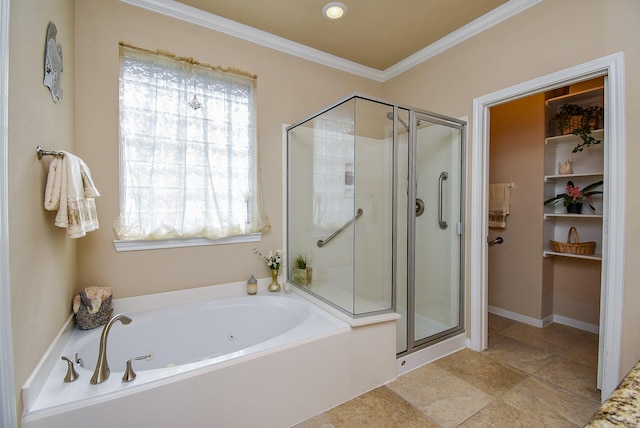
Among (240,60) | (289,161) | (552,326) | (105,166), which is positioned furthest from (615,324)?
(105,166)

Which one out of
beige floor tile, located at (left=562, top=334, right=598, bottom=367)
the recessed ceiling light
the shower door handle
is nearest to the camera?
the recessed ceiling light

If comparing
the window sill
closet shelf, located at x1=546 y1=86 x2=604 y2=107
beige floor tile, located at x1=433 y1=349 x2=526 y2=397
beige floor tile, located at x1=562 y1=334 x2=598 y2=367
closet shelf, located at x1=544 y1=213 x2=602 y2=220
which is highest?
closet shelf, located at x1=546 y1=86 x2=604 y2=107

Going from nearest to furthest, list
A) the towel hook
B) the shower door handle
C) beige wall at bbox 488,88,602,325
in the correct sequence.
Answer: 1. the towel hook
2. the shower door handle
3. beige wall at bbox 488,88,602,325

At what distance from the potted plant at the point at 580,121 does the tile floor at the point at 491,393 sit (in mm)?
1756

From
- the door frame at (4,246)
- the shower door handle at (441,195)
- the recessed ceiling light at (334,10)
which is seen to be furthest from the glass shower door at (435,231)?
the door frame at (4,246)

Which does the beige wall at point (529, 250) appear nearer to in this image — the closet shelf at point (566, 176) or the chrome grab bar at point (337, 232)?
the closet shelf at point (566, 176)

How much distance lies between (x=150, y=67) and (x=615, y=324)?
3350 mm

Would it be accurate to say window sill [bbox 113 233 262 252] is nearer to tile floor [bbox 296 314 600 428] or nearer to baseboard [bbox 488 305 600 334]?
tile floor [bbox 296 314 600 428]

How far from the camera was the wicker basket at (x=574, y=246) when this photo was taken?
2.62m

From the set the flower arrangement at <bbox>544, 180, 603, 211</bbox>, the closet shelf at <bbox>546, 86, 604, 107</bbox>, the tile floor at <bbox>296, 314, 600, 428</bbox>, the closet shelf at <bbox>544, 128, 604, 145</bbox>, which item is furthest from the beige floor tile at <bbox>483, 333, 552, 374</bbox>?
the closet shelf at <bbox>546, 86, 604, 107</bbox>

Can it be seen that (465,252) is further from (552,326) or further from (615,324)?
(552,326)

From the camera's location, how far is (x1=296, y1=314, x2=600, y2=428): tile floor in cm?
161

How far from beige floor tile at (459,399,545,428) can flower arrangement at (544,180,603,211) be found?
2.03m

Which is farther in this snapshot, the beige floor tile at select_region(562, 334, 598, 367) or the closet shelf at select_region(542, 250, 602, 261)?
the closet shelf at select_region(542, 250, 602, 261)
